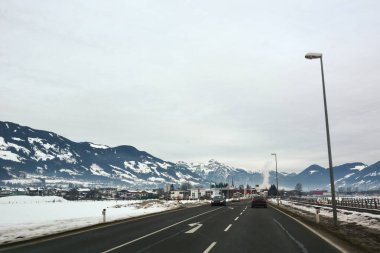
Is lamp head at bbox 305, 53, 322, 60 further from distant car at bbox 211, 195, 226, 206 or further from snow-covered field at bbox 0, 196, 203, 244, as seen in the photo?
distant car at bbox 211, 195, 226, 206

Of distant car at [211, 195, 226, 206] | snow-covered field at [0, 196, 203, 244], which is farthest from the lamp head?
distant car at [211, 195, 226, 206]

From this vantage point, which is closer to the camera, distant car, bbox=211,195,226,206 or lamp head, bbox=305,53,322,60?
lamp head, bbox=305,53,322,60

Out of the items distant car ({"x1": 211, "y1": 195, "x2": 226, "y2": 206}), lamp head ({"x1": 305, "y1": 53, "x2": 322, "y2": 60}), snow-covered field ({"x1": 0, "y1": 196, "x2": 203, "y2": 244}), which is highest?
lamp head ({"x1": 305, "y1": 53, "x2": 322, "y2": 60})

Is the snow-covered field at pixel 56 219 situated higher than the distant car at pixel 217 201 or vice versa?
the distant car at pixel 217 201

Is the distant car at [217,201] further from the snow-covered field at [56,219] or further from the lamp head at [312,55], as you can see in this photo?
the lamp head at [312,55]

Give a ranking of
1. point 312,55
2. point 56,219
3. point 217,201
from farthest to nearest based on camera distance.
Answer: point 217,201, point 56,219, point 312,55

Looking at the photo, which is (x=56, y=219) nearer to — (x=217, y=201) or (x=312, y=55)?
(x=217, y=201)

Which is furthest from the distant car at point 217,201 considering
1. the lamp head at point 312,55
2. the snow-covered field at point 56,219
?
the lamp head at point 312,55

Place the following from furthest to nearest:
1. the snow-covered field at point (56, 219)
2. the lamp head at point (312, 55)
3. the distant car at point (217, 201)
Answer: the distant car at point (217, 201), the lamp head at point (312, 55), the snow-covered field at point (56, 219)

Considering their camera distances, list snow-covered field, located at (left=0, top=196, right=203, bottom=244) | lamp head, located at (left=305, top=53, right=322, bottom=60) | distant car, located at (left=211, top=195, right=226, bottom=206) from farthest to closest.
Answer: distant car, located at (left=211, top=195, right=226, bottom=206) → lamp head, located at (left=305, top=53, right=322, bottom=60) → snow-covered field, located at (left=0, top=196, right=203, bottom=244)

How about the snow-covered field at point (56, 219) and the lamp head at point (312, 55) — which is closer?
the snow-covered field at point (56, 219)

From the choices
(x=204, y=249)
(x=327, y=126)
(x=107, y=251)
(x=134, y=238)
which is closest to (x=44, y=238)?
(x=134, y=238)

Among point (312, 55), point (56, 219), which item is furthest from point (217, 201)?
point (312, 55)

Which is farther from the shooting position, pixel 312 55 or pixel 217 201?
pixel 217 201
